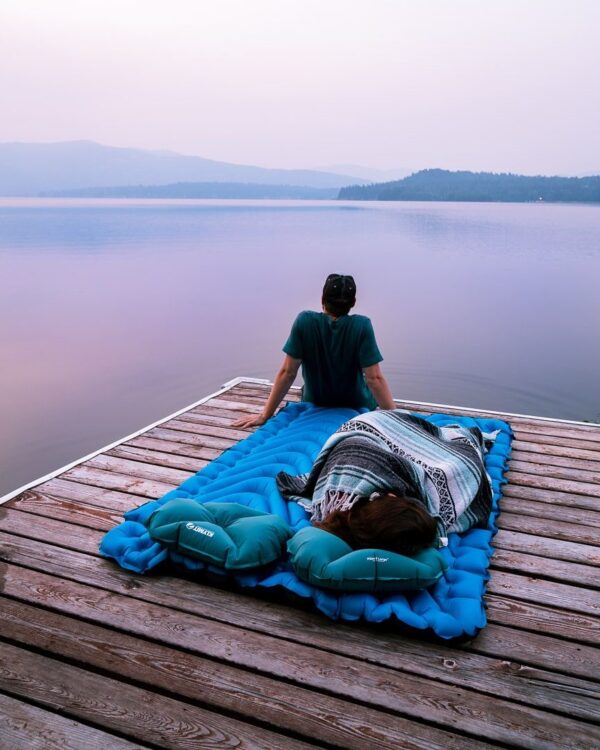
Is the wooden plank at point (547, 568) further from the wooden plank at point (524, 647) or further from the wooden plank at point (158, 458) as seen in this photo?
the wooden plank at point (158, 458)

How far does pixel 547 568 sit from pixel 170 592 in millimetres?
1683

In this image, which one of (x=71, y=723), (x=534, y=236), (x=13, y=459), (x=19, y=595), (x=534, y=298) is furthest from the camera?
(x=534, y=236)

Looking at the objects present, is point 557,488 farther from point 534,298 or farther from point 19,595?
point 534,298

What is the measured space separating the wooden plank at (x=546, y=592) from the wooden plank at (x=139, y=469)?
6.18 ft

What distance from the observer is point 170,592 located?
278 centimetres

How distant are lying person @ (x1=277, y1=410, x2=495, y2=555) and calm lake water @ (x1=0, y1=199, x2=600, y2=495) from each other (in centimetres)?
384

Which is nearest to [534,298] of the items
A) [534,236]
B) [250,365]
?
[250,365]

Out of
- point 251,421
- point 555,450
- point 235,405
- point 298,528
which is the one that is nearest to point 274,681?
point 298,528

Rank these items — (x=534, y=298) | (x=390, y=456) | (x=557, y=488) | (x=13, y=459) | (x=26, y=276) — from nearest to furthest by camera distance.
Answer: (x=390, y=456) < (x=557, y=488) < (x=13, y=459) < (x=534, y=298) < (x=26, y=276)

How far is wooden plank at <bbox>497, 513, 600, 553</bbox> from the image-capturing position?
10.8ft

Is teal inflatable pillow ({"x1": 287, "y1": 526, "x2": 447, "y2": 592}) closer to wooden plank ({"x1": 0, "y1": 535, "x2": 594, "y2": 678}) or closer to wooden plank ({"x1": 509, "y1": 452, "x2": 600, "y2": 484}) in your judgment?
wooden plank ({"x1": 0, "y1": 535, "x2": 594, "y2": 678})

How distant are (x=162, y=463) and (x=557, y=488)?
2392 millimetres

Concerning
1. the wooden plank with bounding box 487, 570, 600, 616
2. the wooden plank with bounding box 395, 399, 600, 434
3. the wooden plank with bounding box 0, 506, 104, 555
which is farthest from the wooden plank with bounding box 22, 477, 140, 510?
the wooden plank with bounding box 395, 399, 600, 434

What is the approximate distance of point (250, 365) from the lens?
1057 centimetres
